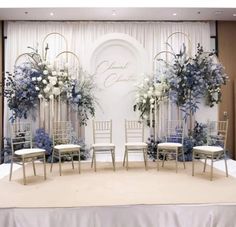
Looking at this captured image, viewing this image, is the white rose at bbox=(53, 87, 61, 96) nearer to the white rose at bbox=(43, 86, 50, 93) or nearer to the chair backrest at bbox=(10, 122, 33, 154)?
the white rose at bbox=(43, 86, 50, 93)

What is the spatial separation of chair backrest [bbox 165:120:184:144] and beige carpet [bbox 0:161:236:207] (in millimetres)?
860

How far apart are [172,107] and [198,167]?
5.49 feet

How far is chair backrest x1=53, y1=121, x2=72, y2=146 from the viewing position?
6273mm

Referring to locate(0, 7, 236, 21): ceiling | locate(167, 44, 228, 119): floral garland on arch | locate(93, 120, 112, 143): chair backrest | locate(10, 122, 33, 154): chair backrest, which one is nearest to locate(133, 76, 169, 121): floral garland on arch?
locate(167, 44, 228, 119): floral garland on arch

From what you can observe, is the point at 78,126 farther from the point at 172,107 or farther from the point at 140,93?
the point at 172,107

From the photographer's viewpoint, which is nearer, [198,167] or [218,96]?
[198,167]

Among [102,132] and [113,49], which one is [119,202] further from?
[113,49]

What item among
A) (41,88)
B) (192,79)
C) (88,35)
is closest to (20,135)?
(41,88)

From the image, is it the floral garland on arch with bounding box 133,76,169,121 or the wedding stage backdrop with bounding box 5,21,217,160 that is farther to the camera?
the wedding stage backdrop with bounding box 5,21,217,160

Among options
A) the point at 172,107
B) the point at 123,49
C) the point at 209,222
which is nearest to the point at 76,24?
the point at 123,49

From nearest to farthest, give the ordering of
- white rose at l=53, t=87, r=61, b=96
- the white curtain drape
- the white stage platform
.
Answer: the white stage platform < white rose at l=53, t=87, r=61, b=96 < the white curtain drape

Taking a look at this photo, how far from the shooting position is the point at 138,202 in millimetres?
3484

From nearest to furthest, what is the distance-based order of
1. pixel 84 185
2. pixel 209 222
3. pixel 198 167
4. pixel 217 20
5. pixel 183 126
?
pixel 209 222 < pixel 84 185 < pixel 198 167 < pixel 183 126 < pixel 217 20

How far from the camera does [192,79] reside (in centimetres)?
641
